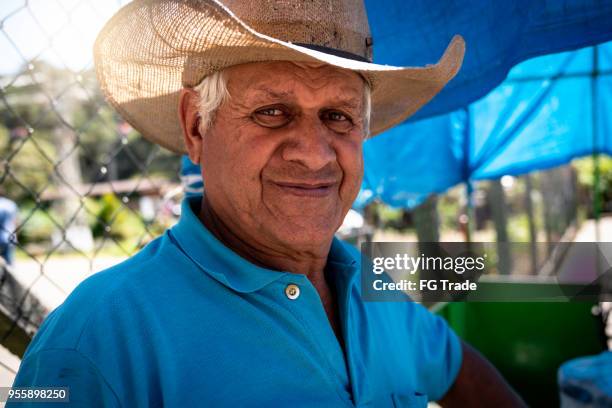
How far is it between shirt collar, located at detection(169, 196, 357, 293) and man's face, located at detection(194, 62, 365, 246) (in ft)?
0.28

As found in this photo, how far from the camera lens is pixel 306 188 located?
1.49m

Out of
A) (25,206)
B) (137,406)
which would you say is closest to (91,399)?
(137,406)

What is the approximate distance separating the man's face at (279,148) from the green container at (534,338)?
2.21 metres

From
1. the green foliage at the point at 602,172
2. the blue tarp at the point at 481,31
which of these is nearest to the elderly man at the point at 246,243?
the blue tarp at the point at 481,31

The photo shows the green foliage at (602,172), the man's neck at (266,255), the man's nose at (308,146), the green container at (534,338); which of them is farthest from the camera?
the green foliage at (602,172)

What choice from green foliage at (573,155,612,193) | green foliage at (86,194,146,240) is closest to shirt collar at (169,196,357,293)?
green foliage at (573,155,612,193)

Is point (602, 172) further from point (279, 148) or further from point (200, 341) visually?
point (200, 341)

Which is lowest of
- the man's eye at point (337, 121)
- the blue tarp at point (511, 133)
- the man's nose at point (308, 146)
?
the man's nose at point (308, 146)

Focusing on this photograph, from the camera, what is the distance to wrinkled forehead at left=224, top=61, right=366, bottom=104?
56.5 inches

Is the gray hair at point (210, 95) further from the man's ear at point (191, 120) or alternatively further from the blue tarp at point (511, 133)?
the blue tarp at point (511, 133)

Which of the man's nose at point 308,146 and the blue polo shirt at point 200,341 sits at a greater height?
the man's nose at point 308,146

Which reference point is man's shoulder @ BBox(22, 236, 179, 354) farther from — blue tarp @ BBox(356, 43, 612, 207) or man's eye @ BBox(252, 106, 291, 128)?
blue tarp @ BBox(356, 43, 612, 207)

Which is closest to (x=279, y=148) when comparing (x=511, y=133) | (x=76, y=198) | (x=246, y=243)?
(x=246, y=243)

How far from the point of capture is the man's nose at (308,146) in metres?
1.45
